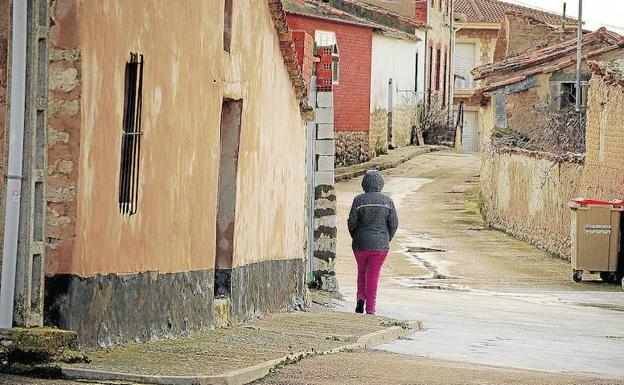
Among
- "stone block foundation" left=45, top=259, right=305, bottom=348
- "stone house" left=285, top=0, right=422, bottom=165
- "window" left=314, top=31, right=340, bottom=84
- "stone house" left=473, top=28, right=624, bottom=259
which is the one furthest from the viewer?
"stone house" left=285, top=0, right=422, bottom=165

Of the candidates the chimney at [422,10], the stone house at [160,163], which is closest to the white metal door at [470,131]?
the chimney at [422,10]

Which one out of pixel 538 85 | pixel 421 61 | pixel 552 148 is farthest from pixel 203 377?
pixel 421 61

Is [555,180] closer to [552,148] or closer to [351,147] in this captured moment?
[552,148]

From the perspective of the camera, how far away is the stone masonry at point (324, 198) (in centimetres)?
1961

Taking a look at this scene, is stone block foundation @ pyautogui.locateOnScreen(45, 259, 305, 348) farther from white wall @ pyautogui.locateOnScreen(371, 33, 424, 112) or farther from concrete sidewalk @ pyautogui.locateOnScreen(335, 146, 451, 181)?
white wall @ pyautogui.locateOnScreen(371, 33, 424, 112)

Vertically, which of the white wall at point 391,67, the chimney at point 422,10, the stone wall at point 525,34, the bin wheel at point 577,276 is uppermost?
the chimney at point 422,10

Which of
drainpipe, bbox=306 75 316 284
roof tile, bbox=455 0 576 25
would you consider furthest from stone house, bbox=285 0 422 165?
roof tile, bbox=455 0 576 25

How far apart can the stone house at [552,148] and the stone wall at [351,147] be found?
4.99 metres

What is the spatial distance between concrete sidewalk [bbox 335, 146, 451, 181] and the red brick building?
0.54 m

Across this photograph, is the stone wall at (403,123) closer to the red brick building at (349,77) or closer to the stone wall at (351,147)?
the red brick building at (349,77)

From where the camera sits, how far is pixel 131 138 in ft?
33.8

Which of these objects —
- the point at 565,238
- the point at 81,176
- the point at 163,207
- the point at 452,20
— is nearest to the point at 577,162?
the point at 565,238

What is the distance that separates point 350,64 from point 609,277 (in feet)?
80.5

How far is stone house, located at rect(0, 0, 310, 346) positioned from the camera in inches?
365
